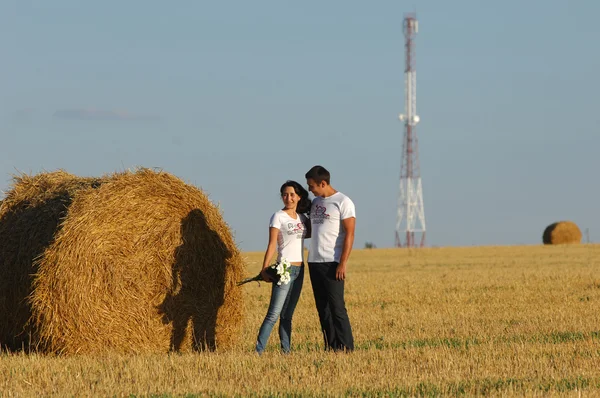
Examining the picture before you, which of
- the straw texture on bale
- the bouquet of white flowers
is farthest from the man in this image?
the straw texture on bale

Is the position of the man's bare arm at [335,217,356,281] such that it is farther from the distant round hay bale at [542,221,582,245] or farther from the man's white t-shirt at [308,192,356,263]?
the distant round hay bale at [542,221,582,245]

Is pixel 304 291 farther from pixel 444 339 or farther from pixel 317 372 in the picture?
pixel 317 372

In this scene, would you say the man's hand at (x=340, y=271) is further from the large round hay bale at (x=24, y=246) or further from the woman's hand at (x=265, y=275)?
the large round hay bale at (x=24, y=246)

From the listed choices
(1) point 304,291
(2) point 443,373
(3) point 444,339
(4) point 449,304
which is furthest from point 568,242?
(2) point 443,373

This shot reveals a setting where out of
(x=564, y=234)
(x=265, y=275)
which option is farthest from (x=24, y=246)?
(x=564, y=234)

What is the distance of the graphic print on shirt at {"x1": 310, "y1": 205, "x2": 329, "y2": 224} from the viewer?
10641 millimetres

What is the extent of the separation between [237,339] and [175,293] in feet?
3.74

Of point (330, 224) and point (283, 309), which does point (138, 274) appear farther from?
point (330, 224)

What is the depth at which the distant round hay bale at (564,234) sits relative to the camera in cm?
5525

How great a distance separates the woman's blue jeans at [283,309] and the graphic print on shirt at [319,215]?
0.56 m

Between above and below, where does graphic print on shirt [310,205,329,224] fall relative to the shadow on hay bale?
above

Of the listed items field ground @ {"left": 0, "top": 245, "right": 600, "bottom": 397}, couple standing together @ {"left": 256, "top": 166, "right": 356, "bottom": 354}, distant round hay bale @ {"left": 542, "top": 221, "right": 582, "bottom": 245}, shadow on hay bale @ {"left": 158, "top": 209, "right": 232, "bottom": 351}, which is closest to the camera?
field ground @ {"left": 0, "top": 245, "right": 600, "bottom": 397}

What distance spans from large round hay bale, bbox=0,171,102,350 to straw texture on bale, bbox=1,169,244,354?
0.26 metres

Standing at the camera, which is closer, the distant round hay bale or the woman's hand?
the woman's hand
